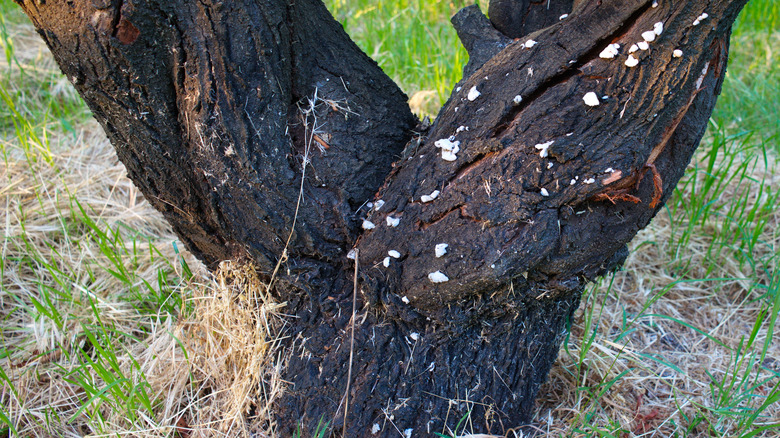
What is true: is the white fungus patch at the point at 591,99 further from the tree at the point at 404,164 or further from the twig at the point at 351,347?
the twig at the point at 351,347

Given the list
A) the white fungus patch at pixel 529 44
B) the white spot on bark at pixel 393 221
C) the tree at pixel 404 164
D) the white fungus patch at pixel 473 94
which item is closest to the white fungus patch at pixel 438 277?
the tree at pixel 404 164

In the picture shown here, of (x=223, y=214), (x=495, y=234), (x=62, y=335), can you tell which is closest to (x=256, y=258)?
(x=223, y=214)

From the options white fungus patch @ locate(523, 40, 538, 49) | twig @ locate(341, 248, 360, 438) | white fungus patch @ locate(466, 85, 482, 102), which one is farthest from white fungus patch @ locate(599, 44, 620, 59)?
twig @ locate(341, 248, 360, 438)

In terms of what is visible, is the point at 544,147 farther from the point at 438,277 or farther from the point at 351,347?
the point at 351,347

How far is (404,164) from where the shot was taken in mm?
1403

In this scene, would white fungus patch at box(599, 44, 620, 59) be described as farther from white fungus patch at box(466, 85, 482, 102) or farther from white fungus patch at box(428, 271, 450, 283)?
white fungus patch at box(428, 271, 450, 283)

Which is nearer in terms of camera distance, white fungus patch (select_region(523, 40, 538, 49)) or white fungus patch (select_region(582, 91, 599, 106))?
white fungus patch (select_region(582, 91, 599, 106))

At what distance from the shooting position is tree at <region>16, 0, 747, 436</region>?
1146mm

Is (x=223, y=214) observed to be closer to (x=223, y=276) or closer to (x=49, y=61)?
(x=223, y=276)

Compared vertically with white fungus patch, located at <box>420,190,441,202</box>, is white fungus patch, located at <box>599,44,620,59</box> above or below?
above

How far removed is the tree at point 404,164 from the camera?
1146 millimetres

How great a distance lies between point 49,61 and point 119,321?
2405mm

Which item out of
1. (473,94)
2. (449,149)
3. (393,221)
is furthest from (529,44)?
(393,221)

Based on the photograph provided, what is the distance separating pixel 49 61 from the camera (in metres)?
3.45
